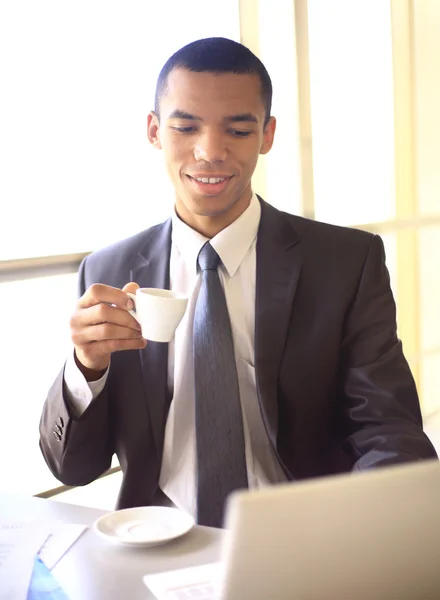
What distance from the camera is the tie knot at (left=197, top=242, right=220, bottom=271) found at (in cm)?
179

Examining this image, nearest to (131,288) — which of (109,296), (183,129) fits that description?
(109,296)

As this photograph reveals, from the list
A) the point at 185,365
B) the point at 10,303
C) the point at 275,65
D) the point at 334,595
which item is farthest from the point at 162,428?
the point at 275,65

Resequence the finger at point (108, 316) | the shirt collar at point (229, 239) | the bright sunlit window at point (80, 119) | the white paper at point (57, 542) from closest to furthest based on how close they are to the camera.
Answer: the white paper at point (57, 542)
the finger at point (108, 316)
the shirt collar at point (229, 239)
the bright sunlit window at point (80, 119)

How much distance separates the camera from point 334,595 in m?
0.72

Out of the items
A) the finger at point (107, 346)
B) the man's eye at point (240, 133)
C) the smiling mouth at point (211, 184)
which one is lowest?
the finger at point (107, 346)

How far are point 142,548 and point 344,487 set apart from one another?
0.57 metres

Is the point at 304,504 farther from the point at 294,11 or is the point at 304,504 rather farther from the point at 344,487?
the point at 294,11

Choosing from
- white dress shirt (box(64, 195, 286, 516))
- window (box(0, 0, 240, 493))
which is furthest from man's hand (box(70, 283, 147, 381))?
window (box(0, 0, 240, 493))

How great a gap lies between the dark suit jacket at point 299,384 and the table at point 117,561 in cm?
41

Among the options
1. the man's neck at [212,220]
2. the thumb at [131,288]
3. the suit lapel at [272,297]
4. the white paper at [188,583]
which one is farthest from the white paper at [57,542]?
the man's neck at [212,220]

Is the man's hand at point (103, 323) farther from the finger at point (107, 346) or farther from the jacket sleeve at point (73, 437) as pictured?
the jacket sleeve at point (73, 437)

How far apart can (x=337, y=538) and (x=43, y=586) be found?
522mm

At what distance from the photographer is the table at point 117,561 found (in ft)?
3.51

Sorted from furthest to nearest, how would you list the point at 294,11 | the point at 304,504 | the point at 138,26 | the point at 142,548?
the point at 294,11 → the point at 138,26 → the point at 142,548 → the point at 304,504
